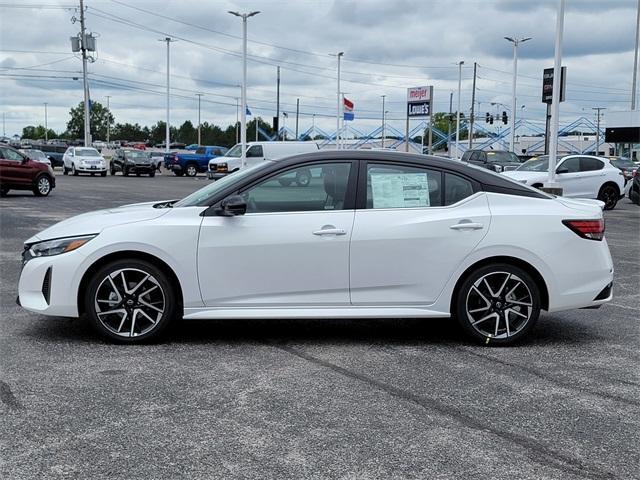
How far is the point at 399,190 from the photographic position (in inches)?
238

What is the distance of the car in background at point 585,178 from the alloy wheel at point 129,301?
17606 mm

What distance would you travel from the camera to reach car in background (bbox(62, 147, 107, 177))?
147 ft

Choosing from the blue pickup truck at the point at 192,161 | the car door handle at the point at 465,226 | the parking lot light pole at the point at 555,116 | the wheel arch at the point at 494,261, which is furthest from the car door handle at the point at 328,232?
the blue pickup truck at the point at 192,161

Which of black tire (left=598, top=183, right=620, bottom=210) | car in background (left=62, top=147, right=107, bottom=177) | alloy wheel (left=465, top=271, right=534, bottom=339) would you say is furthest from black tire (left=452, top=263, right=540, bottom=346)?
car in background (left=62, top=147, right=107, bottom=177)

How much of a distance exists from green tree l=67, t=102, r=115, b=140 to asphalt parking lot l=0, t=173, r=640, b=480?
166790 millimetres

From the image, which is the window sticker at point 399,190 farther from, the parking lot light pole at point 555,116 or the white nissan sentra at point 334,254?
the parking lot light pole at point 555,116

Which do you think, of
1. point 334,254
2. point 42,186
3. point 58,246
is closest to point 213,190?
point 334,254

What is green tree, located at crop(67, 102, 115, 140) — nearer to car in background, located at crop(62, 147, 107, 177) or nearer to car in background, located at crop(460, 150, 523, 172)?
car in background, located at crop(62, 147, 107, 177)

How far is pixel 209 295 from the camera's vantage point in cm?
580

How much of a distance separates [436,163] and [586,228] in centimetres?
131

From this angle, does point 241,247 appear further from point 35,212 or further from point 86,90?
point 86,90

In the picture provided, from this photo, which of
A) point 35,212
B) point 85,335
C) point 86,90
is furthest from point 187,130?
point 85,335

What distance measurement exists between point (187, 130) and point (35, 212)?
15755 cm

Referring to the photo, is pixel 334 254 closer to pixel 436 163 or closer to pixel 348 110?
pixel 436 163
